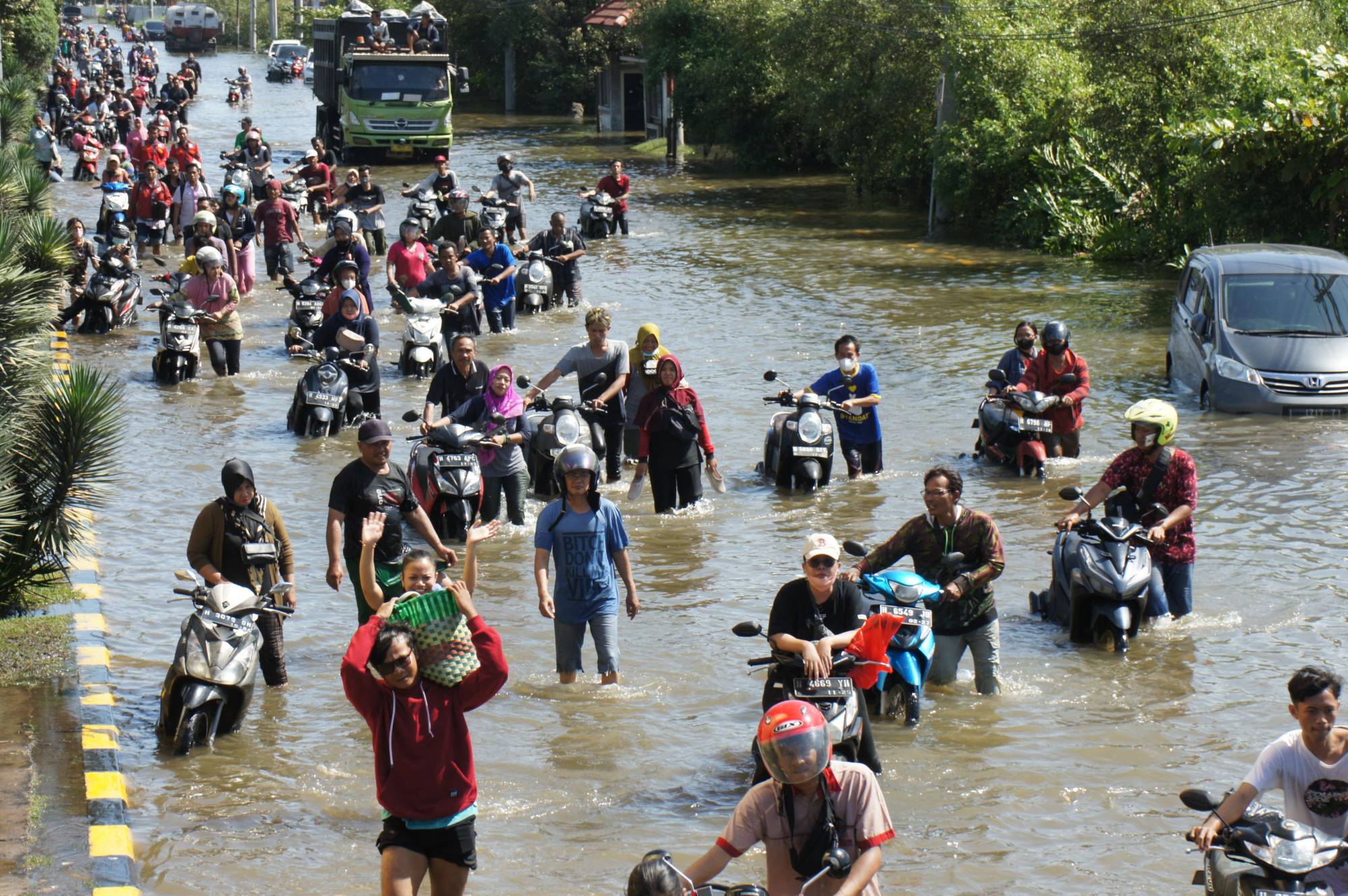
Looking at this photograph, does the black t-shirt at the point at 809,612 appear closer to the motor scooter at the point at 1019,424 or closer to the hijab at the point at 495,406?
the hijab at the point at 495,406

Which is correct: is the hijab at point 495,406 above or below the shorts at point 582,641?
above

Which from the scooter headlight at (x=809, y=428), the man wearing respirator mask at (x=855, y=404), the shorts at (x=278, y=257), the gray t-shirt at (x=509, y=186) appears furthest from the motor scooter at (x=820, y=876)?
the gray t-shirt at (x=509, y=186)

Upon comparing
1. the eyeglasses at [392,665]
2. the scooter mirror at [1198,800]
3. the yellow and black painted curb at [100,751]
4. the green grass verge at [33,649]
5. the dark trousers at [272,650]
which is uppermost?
the eyeglasses at [392,665]

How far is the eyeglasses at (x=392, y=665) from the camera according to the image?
6.31m

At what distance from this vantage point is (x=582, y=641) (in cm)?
996

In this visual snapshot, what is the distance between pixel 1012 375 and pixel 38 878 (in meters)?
10.6

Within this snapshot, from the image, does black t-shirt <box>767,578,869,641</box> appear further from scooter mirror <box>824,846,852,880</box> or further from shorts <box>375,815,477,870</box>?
scooter mirror <box>824,846,852,880</box>

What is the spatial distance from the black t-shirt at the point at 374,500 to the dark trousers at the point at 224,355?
443 inches

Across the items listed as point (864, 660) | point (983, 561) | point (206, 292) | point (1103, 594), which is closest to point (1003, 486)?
point (1103, 594)

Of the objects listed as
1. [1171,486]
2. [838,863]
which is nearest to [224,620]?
[838,863]

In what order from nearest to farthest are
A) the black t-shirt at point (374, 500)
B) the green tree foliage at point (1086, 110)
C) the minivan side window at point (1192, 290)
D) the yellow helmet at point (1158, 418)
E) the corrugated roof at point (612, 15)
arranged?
the black t-shirt at point (374, 500), the yellow helmet at point (1158, 418), the minivan side window at point (1192, 290), the green tree foliage at point (1086, 110), the corrugated roof at point (612, 15)

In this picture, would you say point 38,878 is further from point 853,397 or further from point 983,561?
point 853,397

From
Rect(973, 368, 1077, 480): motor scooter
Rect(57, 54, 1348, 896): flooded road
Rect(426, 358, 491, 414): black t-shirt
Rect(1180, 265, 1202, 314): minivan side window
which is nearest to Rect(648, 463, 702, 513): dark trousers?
Rect(57, 54, 1348, 896): flooded road

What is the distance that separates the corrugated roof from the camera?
64062 millimetres
